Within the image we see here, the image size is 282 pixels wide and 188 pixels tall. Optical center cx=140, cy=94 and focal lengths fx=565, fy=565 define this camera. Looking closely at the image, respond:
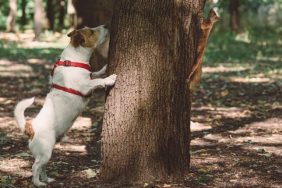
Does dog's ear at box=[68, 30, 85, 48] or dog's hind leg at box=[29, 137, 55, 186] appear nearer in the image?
dog's hind leg at box=[29, 137, 55, 186]

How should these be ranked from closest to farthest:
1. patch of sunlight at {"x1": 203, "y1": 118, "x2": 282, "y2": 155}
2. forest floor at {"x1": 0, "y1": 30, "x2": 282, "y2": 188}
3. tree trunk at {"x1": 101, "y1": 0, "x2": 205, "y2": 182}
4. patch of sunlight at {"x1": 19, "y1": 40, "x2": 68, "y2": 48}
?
tree trunk at {"x1": 101, "y1": 0, "x2": 205, "y2": 182}, forest floor at {"x1": 0, "y1": 30, "x2": 282, "y2": 188}, patch of sunlight at {"x1": 203, "y1": 118, "x2": 282, "y2": 155}, patch of sunlight at {"x1": 19, "y1": 40, "x2": 68, "y2": 48}

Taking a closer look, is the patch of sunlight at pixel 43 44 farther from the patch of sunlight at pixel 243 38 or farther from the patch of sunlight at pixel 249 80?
the patch of sunlight at pixel 249 80

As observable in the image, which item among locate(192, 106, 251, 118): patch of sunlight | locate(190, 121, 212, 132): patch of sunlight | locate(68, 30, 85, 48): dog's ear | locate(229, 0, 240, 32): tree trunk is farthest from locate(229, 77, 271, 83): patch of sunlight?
locate(229, 0, 240, 32): tree trunk

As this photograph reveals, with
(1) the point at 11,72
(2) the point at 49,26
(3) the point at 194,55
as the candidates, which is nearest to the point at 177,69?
(3) the point at 194,55

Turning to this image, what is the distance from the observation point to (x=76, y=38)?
604 cm

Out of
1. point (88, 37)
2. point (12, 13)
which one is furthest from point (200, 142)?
point (12, 13)

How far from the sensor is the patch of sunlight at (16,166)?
6.34 m

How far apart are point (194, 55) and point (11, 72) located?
39.6 ft

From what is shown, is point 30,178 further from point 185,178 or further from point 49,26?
point 49,26

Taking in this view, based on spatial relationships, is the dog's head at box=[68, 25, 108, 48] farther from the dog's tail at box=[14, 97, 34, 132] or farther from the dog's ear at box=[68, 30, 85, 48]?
the dog's tail at box=[14, 97, 34, 132]

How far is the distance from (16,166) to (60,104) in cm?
132

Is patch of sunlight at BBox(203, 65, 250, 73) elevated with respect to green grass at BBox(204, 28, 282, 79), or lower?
lower

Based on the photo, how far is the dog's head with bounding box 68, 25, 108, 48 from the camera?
19.8 feet

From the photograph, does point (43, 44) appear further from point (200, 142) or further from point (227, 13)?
point (200, 142)
